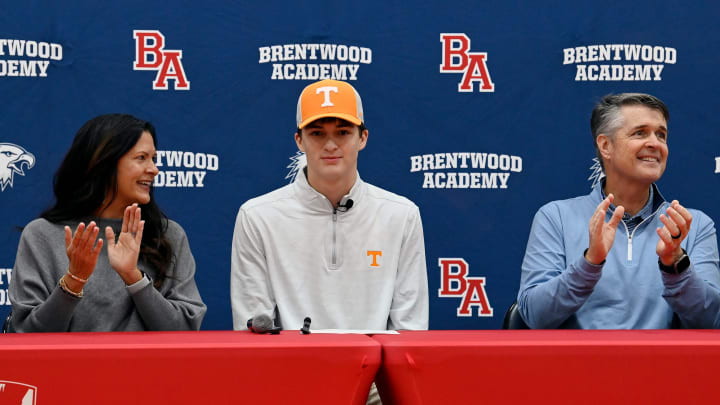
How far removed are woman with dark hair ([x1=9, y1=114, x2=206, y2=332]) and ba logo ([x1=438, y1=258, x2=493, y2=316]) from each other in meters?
1.10

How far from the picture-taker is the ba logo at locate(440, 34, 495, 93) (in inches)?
121

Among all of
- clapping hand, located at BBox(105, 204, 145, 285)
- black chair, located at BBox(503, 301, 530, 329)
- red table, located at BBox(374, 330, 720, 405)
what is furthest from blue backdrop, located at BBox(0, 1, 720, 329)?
red table, located at BBox(374, 330, 720, 405)

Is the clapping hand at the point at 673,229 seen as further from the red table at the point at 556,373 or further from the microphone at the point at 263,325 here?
the microphone at the point at 263,325

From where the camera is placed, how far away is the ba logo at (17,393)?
132cm

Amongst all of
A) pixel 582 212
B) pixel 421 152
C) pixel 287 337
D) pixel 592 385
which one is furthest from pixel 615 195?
pixel 287 337

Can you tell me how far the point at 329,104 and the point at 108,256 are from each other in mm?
769

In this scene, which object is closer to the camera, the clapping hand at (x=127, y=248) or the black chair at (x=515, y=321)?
the clapping hand at (x=127, y=248)

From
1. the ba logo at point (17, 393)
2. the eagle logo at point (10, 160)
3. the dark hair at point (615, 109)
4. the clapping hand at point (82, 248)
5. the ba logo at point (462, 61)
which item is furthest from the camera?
the ba logo at point (462, 61)

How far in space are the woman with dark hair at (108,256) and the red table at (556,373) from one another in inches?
38.6

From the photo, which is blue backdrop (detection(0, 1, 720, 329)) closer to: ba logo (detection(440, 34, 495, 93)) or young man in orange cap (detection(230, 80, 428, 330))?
ba logo (detection(440, 34, 495, 93))

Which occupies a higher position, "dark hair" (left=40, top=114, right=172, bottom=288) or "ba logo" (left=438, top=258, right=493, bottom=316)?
"dark hair" (left=40, top=114, right=172, bottom=288)

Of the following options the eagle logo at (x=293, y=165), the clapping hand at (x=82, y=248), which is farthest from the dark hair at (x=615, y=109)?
the clapping hand at (x=82, y=248)

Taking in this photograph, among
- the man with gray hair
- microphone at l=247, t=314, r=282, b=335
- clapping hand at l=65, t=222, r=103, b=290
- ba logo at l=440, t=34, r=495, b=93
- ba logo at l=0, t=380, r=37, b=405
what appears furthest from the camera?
ba logo at l=440, t=34, r=495, b=93

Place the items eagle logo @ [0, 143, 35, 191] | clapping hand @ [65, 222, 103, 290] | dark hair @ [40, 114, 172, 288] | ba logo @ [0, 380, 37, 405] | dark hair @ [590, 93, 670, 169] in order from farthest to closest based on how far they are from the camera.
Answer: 1. eagle logo @ [0, 143, 35, 191]
2. dark hair @ [590, 93, 670, 169]
3. dark hair @ [40, 114, 172, 288]
4. clapping hand @ [65, 222, 103, 290]
5. ba logo @ [0, 380, 37, 405]
